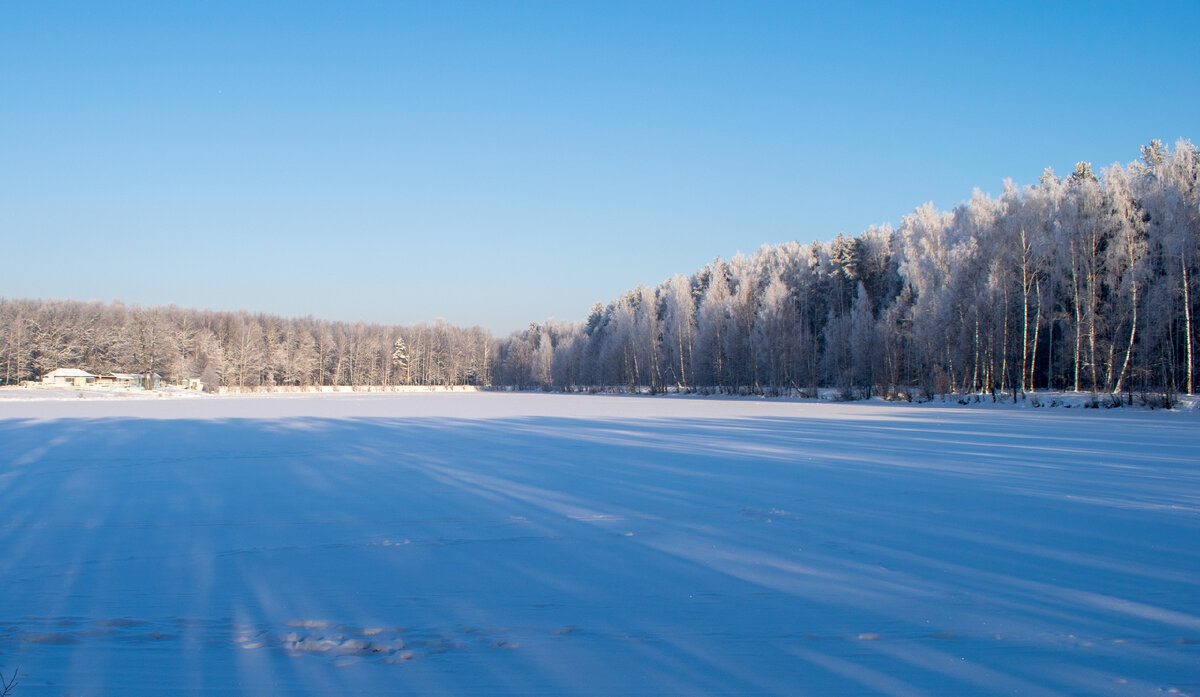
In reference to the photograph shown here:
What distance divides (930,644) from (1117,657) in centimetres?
84

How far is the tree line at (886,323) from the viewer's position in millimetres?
Result: 27578

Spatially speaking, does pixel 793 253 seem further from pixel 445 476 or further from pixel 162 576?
pixel 162 576

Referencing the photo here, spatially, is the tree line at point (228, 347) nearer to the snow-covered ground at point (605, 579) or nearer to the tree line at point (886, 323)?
the tree line at point (886, 323)

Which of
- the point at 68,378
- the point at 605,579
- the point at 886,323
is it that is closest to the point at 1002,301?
the point at 886,323

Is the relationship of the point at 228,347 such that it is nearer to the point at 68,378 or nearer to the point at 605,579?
the point at 68,378

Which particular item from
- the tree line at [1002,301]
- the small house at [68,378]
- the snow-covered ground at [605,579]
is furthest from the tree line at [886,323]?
the snow-covered ground at [605,579]

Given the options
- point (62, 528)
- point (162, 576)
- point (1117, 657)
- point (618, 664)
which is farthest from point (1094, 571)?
point (62, 528)

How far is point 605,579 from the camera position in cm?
464

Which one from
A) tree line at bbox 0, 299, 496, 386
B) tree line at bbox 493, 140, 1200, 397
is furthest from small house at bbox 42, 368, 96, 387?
tree line at bbox 493, 140, 1200, 397

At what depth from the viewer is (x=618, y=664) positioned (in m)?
3.30

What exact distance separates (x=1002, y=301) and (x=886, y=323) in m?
6.64

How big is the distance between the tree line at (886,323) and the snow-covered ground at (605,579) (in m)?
21.9

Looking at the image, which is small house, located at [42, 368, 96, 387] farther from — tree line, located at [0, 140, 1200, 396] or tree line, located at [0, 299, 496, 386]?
tree line, located at [0, 140, 1200, 396]

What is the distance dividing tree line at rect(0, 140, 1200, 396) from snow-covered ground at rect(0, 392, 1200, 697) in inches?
862
